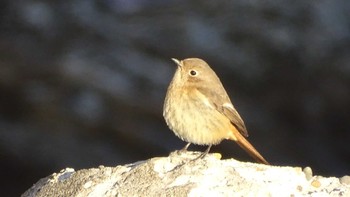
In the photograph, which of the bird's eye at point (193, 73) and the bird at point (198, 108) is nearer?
the bird at point (198, 108)

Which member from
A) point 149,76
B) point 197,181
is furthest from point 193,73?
point 149,76

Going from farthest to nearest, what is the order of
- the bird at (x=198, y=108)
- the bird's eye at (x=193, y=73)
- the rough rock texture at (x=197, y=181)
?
the bird's eye at (x=193, y=73), the bird at (x=198, y=108), the rough rock texture at (x=197, y=181)

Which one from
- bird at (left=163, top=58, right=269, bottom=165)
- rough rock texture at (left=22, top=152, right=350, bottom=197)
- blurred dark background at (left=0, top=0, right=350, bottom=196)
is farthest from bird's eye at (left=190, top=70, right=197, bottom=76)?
blurred dark background at (left=0, top=0, right=350, bottom=196)

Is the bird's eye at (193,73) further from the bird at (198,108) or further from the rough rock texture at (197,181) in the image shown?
the rough rock texture at (197,181)

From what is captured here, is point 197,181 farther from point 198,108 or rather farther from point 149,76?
point 149,76

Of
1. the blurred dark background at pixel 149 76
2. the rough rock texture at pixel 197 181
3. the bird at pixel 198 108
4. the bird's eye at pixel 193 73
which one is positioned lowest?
the rough rock texture at pixel 197 181

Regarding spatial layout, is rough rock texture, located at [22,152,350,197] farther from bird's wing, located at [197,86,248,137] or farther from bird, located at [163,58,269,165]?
bird's wing, located at [197,86,248,137]

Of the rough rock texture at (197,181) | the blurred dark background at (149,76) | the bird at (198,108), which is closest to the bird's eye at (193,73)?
the bird at (198,108)
